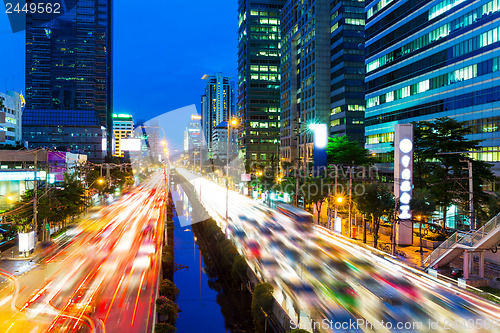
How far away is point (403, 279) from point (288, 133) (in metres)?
92.8

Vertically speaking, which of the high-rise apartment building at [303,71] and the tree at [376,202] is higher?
the high-rise apartment building at [303,71]

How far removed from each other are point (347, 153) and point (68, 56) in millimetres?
176731

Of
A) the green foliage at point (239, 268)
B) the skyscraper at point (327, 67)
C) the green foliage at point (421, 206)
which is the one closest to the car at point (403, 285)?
the green foliage at point (421, 206)

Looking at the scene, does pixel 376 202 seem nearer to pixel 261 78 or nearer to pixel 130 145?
pixel 130 145

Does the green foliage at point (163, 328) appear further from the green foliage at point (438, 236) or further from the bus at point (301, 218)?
the green foliage at point (438, 236)

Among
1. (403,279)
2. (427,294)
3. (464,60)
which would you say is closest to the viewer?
(427,294)

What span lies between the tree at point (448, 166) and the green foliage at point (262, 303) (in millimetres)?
20117

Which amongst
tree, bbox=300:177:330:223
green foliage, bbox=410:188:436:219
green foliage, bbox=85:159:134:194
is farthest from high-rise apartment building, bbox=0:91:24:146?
green foliage, bbox=410:188:436:219

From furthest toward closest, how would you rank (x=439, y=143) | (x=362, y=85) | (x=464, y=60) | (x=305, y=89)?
(x=305, y=89) → (x=362, y=85) → (x=464, y=60) → (x=439, y=143)

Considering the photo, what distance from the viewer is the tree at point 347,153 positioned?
217ft

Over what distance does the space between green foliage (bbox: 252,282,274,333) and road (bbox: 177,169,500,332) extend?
764 millimetres

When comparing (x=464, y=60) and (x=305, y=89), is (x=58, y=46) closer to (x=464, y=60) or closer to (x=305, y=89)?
(x=305, y=89)

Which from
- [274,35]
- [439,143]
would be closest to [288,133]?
[274,35]

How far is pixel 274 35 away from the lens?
14612 centimetres
